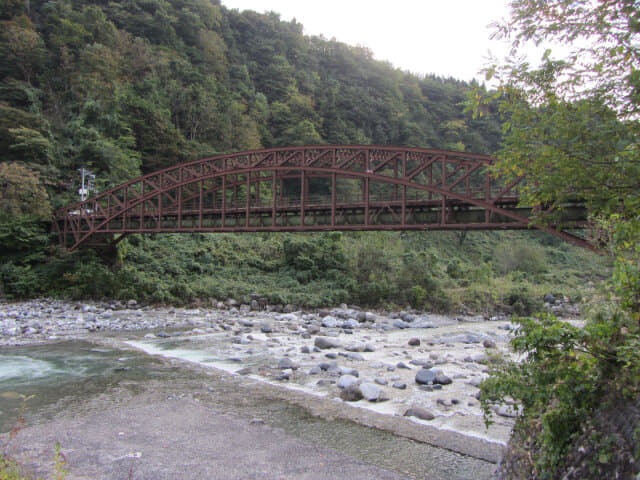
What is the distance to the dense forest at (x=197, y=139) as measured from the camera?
94.6ft

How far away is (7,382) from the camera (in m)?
10.4

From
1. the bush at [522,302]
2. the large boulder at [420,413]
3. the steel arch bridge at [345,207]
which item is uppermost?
the steel arch bridge at [345,207]

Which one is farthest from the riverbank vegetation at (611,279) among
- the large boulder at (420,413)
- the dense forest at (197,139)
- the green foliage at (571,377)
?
the large boulder at (420,413)

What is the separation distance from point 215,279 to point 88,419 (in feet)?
77.6

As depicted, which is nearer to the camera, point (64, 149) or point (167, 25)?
point (64, 149)

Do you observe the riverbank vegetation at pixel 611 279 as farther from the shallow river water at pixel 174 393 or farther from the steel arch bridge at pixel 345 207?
the steel arch bridge at pixel 345 207

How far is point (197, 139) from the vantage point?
4931 centimetres

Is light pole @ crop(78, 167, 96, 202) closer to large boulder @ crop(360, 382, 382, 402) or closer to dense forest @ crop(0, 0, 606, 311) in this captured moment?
dense forest @ crop(0, 0, 606, 311)

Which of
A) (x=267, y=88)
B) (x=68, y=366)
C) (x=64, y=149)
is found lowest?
(x=68, y=366)

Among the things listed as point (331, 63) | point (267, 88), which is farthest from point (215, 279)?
point (331, 63)

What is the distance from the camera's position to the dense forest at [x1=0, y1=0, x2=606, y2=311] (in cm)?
2883

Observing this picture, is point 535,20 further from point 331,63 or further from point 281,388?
point 331,63

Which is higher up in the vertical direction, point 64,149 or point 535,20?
point 64,149

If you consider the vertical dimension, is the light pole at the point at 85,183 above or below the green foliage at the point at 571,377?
above
